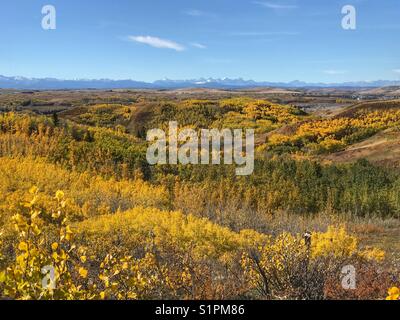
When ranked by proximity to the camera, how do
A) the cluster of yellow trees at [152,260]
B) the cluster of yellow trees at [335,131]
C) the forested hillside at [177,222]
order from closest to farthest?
1. the cluster of yellow trees at [152,260]
2. the forested hillside at [177,222]
3. the cluster of yellow trees at [335,131]

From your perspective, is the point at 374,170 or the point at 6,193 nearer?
the point at 6,193

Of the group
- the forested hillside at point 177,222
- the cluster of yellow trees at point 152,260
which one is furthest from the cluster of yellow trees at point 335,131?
the cluster of yellow trees at point 152,260

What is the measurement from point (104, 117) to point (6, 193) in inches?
1142

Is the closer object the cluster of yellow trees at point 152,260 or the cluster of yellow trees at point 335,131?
the cluster of yellow trees at point 152,260

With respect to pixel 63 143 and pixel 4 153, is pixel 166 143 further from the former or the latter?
pixel 4 153

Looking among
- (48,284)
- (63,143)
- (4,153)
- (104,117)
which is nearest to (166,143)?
(63,143)

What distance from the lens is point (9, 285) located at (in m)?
2.87

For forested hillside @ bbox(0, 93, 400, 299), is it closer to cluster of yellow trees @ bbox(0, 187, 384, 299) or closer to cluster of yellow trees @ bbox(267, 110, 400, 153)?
cluster of yellow trees @ bbox(0, 187, 384, 299)

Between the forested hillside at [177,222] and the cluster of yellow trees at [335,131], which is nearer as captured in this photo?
the forested hillside at [177,222]

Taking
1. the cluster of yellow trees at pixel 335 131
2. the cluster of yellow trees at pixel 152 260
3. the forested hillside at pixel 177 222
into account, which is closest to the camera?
the cluster of yellow trees at pixel 152 260

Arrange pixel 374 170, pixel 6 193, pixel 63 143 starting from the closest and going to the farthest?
pixel 6 193 < pixel 63 143 < pixel 374 170

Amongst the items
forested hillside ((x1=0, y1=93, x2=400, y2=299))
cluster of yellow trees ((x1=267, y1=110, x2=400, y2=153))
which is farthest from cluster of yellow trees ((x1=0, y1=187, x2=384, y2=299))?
cluster of yellow trees ((x1=267, y1=110, x2=400, y2=153))

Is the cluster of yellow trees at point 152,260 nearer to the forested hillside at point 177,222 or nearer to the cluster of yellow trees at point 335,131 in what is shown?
the forested hillside at point 177,222

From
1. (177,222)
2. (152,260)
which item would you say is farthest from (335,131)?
(152,260)
